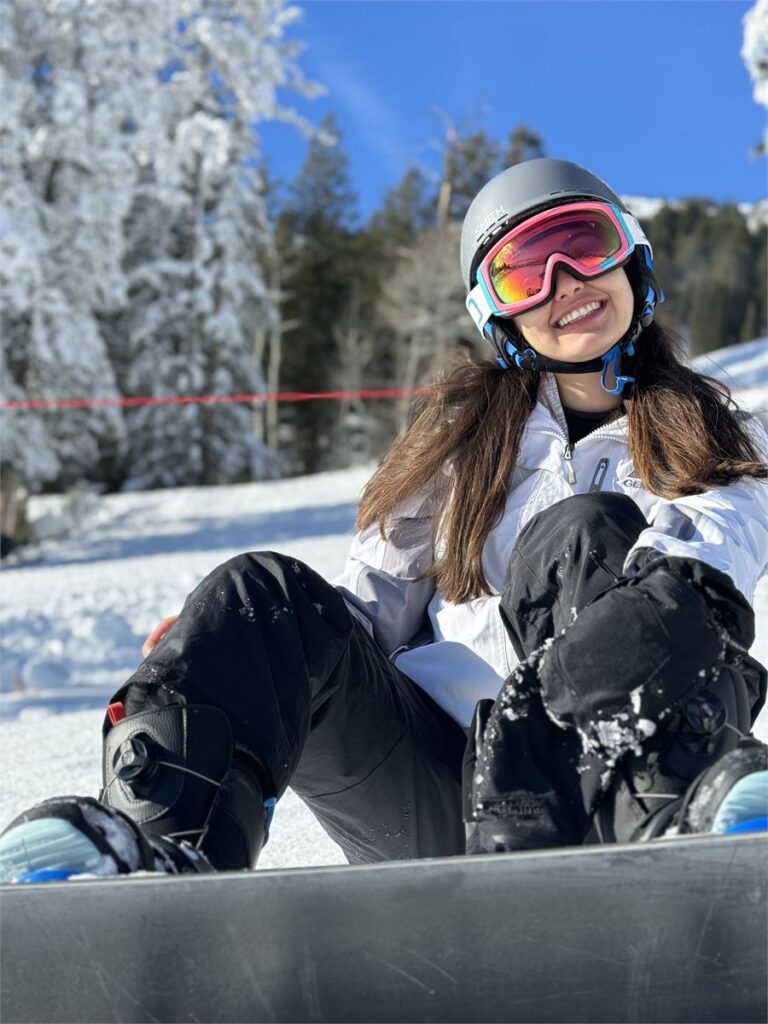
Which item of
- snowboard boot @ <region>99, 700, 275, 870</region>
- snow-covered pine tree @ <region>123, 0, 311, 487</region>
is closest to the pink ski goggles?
snowboard boot @ <region>99, 700, 275, 870</region>

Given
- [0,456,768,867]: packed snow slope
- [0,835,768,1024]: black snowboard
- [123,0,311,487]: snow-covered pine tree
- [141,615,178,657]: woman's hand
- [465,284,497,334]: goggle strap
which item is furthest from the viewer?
[123,0,311,487]: snow-covered pine tree

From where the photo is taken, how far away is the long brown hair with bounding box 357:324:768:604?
1.74 meters

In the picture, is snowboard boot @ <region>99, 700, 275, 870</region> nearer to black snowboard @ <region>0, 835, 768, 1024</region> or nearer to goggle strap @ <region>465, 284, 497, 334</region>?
black snowboard @ <region>0, 835, 768, 1024</region>

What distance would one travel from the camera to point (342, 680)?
1516 mm

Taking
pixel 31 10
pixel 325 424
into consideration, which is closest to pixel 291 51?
pixel 31 10

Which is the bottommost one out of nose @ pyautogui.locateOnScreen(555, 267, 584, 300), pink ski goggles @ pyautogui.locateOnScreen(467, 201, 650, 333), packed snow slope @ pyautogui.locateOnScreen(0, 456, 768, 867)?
packed snow slope @ pyautogui.locateOnScreen(0, 456, 768, 867)

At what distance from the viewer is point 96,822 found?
3.54 feet

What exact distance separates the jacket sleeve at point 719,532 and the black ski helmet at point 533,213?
443 millimetres

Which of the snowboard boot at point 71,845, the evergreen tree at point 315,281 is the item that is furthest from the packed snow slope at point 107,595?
the evergreen tree at point 315,281

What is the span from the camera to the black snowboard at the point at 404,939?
92cm

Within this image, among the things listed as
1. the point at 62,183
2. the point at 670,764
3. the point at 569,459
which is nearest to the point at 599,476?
the point at 569,459

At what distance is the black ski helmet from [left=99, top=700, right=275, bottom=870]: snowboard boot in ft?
3.54

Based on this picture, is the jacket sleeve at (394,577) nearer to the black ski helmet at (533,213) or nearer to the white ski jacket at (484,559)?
the white ski jacket at (484,559)

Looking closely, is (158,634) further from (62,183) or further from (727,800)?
(62,183)
